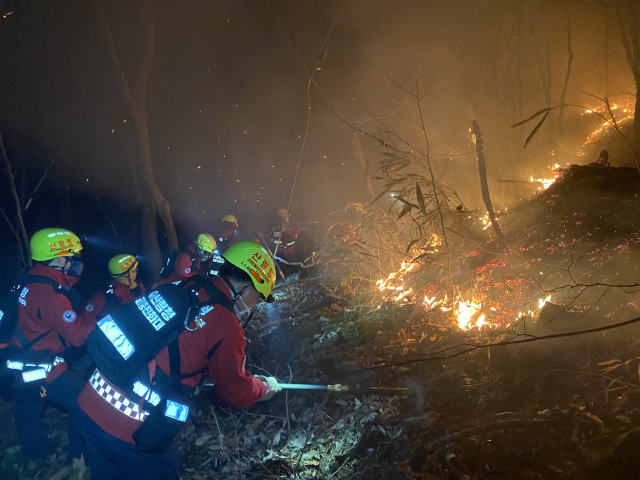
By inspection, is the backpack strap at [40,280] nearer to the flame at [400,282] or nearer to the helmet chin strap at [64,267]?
the helmet chin strap at [64,267]

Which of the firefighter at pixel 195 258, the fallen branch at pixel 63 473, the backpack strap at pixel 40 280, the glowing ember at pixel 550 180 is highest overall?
the glowing ember at pixel 550 180

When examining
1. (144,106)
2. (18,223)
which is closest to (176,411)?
(144,106)

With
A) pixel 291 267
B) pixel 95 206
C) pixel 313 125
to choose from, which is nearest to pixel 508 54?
pixel 313 125

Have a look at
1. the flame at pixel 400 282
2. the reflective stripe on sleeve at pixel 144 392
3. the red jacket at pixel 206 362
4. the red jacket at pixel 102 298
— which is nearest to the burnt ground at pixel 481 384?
the flame at pixel 400 282

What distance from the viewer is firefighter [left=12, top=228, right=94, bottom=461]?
3.87 metres

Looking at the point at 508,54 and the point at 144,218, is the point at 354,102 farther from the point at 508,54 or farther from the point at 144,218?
the point at 144,218

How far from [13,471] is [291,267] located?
7582 millimetres

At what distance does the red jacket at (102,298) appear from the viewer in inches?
189

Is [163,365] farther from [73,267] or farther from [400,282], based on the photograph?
[400,282]

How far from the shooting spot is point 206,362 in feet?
8.96

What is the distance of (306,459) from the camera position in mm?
3611

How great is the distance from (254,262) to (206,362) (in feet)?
2.79

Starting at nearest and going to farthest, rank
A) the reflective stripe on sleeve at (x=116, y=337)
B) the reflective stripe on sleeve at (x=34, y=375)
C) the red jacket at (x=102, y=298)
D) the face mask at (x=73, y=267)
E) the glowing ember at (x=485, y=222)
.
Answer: the reflective stripe on sleeve at (x=116, y=337), the reflective stripe on sleeve at (x=34, y=375), the face mask at (x=73, y=267), the red jacket at (x=102, y=298), the glowing ember at (x=485, y=222)

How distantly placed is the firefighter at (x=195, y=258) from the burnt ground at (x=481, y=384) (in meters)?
1.92
